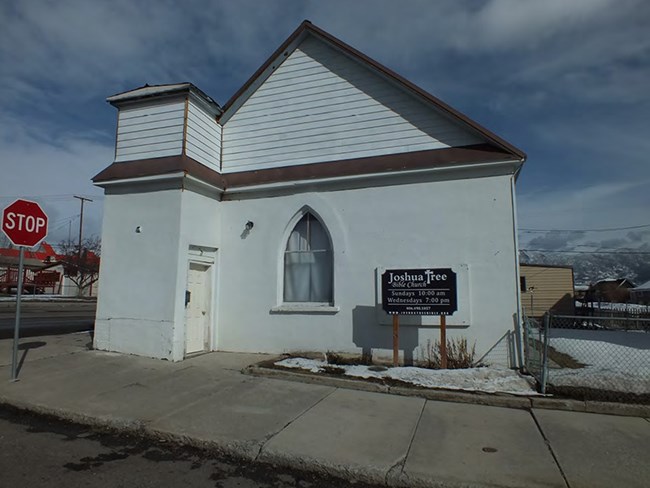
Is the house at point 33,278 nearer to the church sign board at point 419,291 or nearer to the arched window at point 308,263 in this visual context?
the arched window at point 308,263

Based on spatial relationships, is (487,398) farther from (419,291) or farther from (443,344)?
(419,291)

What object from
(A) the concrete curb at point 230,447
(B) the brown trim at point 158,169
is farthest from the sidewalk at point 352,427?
(B) the brown trim at point 158,169

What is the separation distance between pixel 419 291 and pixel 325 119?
181 inches

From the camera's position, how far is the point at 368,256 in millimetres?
9250

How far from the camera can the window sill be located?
932 centimetres

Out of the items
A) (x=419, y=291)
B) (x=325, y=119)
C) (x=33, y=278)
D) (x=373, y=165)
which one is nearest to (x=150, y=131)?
(x=325, y=119)

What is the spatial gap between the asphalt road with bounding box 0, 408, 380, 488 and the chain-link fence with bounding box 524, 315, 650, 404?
4229mm

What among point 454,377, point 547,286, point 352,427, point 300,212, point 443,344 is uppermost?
point 300,212

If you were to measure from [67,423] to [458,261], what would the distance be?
6992 millimetres

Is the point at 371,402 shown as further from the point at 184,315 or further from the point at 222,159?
the point at 222,159

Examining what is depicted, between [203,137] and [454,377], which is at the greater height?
[203,137]

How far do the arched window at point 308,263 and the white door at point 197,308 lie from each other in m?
1.89

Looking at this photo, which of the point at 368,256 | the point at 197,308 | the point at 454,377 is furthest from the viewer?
the point at 197,308

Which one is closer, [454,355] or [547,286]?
[454,355]
